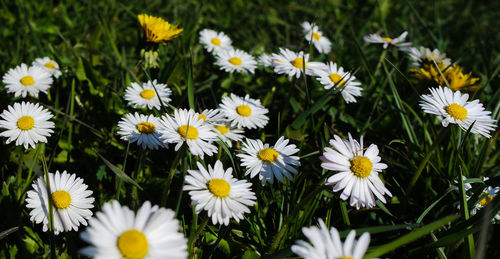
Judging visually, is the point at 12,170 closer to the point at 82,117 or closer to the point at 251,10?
the point at 82,117

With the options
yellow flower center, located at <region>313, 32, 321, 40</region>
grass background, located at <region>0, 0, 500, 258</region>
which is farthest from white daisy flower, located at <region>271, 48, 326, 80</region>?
yellow flower center, located at <region>313, 32, 321, 40</region>

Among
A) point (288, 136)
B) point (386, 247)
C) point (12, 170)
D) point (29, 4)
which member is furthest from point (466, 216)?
point (29, 4)

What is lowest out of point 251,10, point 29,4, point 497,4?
point 29,4

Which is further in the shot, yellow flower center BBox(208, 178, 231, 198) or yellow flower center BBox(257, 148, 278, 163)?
yellow flower center BBox(257, 148, 278, 163)

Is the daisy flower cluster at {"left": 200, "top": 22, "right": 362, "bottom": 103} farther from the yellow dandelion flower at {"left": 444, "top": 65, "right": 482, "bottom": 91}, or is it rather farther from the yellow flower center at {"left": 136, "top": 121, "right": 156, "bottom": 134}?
the yellow flower center at {"left": 136, "top": 121, "right": 156, "bottom": 134}

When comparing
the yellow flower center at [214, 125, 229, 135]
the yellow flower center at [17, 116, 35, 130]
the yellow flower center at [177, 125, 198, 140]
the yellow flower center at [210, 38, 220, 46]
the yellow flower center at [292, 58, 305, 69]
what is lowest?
the yellow flower center at [177, 125, 198, 140]

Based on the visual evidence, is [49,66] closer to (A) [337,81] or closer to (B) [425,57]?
(A) [337,81]

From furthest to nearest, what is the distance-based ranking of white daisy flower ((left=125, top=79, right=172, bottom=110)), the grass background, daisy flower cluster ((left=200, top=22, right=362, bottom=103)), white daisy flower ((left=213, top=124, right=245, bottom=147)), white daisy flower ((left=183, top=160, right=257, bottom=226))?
daisy flower cluster ((left=200, top=22, right=362, bottom=103)) < white daisy flower ((left=125, top=79, right=172, bottom=110)) < white daisy flower ((left=213, top=124, right=245, bottom=147)) < the grass background < white daisy flower ((left=183, top=160, right=257, bottom=226))
